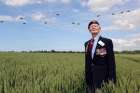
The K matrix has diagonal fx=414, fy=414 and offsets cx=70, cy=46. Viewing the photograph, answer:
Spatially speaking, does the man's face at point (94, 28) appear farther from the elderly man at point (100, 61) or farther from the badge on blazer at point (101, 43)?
the badge on blazer at point (101, 43)

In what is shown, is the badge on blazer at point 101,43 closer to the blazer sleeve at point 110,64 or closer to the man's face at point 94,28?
the blazer sleeve at point 110,64

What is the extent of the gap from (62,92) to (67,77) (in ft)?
5.45

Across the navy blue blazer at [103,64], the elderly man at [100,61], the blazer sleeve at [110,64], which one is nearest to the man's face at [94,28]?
the elderly man at [100,61]

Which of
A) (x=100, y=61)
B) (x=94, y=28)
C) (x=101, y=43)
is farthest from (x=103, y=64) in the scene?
(x=94, y=28)

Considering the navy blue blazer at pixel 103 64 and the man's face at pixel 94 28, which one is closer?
the man's face at pixel 94 28

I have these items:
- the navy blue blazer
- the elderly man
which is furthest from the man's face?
the navy blue blazer

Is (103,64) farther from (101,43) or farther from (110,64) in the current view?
(101,43)

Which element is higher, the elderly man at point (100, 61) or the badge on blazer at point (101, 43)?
the badge on blazer at point (101, 43)

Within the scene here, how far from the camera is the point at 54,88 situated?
8062 millimetres

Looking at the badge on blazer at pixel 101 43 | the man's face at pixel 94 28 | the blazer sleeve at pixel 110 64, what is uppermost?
the man's face at pixel 94 28

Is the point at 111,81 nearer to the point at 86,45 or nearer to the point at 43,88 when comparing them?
the point at 86,45

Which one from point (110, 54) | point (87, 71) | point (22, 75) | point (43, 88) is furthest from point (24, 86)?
point (22, 75)

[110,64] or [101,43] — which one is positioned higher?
[101,43]

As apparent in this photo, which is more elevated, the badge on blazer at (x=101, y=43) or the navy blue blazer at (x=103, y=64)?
the badge on blazer at (x=101, y=43)
